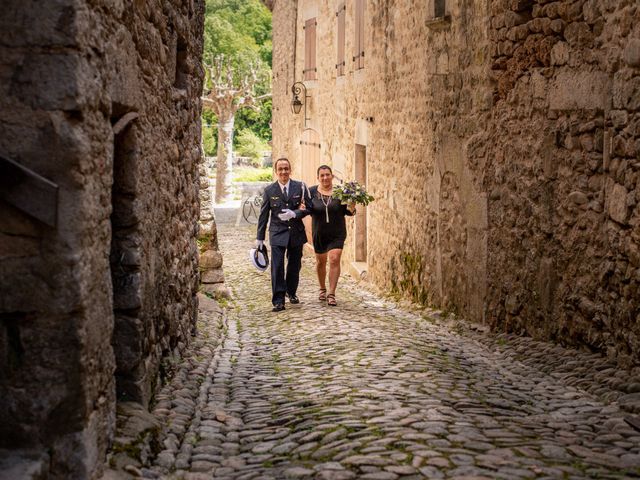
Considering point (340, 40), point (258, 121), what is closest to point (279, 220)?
point (340, 40)

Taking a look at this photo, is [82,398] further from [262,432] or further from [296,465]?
[262,432]

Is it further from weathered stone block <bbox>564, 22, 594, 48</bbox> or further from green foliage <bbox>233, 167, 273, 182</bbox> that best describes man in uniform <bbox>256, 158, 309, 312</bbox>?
green foliage <bbox>233, 167, 273, 182</bbox>

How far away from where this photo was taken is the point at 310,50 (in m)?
18.3

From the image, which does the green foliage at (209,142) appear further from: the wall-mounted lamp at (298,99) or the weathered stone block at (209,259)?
the weathered stone block at (209,259)

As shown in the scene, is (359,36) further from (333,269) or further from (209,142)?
(209,142)

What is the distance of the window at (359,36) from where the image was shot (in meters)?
14.0

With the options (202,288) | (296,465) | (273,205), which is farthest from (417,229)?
(296,465)

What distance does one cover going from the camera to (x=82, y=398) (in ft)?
12.1

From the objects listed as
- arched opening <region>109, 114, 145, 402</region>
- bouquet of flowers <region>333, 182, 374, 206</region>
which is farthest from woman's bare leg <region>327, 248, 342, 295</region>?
arched opening <region>109, 114, 145, 402</region>

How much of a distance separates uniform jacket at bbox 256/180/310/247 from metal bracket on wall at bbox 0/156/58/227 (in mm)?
6619

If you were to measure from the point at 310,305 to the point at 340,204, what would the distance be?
3.67ft

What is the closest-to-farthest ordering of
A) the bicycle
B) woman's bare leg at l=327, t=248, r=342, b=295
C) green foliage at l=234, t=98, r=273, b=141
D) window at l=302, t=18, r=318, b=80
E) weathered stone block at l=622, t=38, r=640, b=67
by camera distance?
1. weathered stone block at l=622, t=38, r=640, b=67
2. woman's bare leg at l=327, t=248, r=342, b=295
3. window at l=302, t=18, r=318, b=80
4. the bicycle
5. green foliage at l=234, t=98, r=273, b=141

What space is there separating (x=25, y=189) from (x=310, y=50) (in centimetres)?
1521

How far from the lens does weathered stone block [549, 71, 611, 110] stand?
6.70m
